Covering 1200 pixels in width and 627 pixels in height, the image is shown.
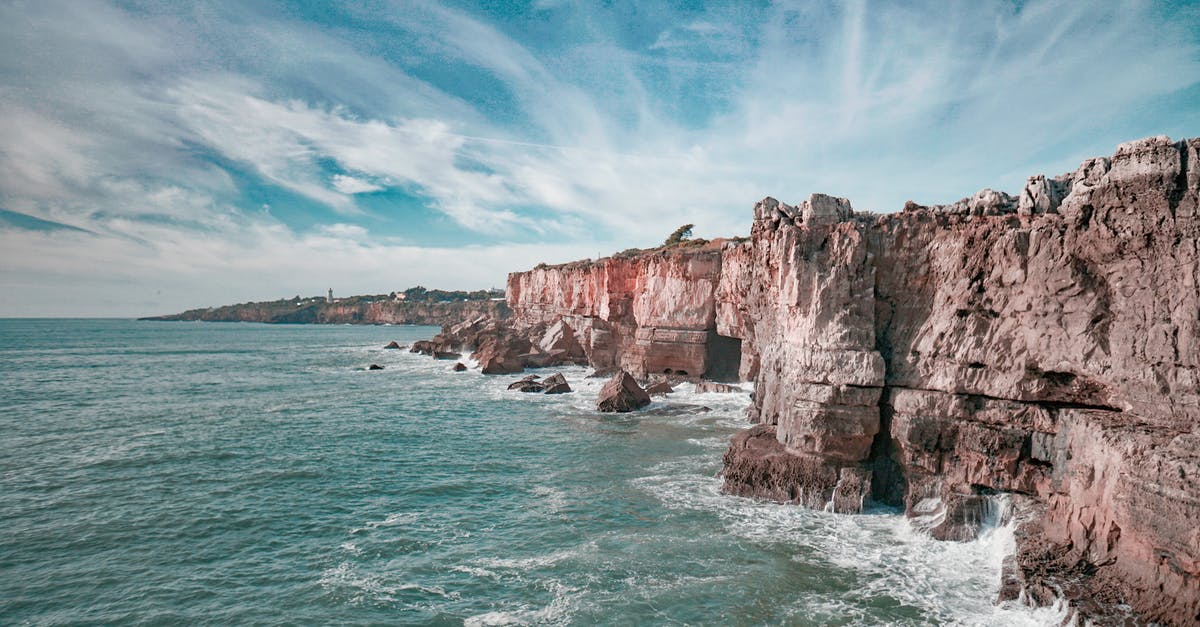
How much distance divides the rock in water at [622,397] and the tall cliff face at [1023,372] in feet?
41.7

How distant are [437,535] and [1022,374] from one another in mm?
15822

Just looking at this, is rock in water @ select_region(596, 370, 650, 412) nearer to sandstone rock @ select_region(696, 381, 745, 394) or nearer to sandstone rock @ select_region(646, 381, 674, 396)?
sandstone rock @ select_region(646, 381, 674, 396)

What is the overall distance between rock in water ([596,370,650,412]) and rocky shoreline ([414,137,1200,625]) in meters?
12.2

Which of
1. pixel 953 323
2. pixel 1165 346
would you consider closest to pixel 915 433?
pixel 953 323

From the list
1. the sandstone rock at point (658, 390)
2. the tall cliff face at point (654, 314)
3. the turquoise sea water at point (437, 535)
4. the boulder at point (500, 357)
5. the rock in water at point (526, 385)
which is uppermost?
the tall cliff face at point (654, 314)

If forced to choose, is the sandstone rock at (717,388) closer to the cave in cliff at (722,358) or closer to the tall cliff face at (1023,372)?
the cave in cliff at (722,358)

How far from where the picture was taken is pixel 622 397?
109ft

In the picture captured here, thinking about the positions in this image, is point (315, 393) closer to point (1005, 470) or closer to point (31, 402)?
point (31, 402)

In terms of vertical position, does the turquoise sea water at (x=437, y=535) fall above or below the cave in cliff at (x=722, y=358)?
below

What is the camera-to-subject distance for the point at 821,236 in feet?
57.5

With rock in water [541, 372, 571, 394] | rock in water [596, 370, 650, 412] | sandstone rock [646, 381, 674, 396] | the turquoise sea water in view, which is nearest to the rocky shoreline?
the turquoise sea water

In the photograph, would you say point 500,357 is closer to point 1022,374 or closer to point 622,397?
point 622,397

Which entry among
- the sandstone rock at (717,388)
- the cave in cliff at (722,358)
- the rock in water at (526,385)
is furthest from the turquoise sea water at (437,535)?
the cave in cliff at (722,358)

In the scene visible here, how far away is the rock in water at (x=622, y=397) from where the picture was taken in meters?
32.9
